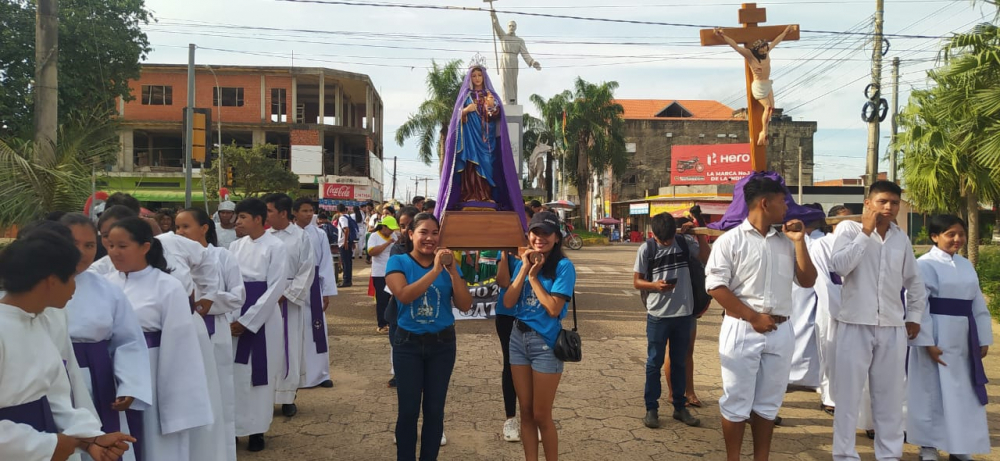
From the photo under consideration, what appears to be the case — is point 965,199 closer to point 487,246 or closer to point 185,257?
point 487,246

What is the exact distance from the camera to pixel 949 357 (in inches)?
195

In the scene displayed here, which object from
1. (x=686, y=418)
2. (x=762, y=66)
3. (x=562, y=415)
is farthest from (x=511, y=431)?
(x=762, y=66)

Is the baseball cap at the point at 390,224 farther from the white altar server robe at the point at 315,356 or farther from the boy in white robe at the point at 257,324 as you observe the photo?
the boy in white robe at the point at 257,324

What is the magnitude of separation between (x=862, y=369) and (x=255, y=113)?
1671 inches

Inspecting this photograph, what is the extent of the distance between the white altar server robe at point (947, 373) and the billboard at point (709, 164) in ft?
152

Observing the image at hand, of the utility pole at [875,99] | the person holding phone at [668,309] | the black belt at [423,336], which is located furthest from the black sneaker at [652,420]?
the utility pole at [875,99]

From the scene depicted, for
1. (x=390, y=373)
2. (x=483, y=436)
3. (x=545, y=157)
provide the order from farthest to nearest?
1. (x=545, y=157)
2. (x=390, y=373)
3. (x=483, y=436)

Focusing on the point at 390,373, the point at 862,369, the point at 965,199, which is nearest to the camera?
the point at 862,369

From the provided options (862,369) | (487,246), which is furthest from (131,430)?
(862,369)

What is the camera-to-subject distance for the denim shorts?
4113mm

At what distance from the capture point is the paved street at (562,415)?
505 centimetres

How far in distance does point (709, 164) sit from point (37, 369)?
166 ft

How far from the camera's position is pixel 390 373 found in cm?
736

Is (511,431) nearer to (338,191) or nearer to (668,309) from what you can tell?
(668,309)
